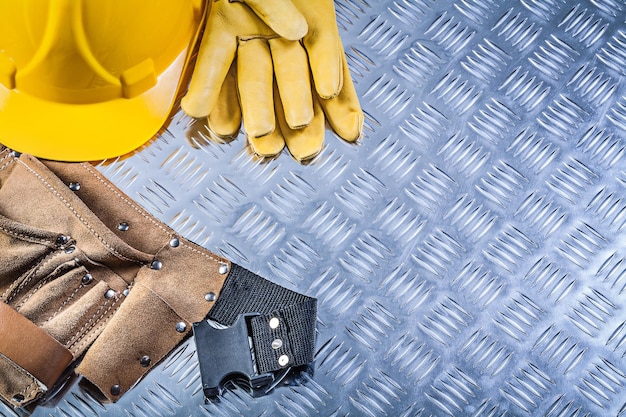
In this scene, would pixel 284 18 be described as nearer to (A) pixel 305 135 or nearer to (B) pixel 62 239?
(A) pixel 305 135

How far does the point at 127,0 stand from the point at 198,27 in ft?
0.99

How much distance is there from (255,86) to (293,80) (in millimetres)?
88

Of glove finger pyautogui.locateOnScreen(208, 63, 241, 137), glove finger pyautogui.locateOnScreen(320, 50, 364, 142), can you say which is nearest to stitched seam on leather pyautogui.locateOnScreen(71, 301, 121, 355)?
glove finger pyautogui.locateOnScreen(208, 63, 241, 137)

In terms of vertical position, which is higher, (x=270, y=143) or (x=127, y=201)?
(x=270, y=143)

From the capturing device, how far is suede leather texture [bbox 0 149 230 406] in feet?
4.96

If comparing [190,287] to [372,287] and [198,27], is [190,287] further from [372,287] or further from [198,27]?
[198,27]

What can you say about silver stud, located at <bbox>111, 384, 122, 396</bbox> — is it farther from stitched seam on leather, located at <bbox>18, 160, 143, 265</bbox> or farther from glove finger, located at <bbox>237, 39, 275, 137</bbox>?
glove finger, located at <bbox>237, 39, 275, 137</bbox>

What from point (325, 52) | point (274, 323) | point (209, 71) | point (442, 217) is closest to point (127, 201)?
point (209, 71)

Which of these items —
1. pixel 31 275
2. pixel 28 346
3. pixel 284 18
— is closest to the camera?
pixel 28 346

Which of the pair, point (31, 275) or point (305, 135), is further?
point (305, 135)

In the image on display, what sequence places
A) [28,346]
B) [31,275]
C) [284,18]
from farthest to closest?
1. [284,18]
2. [31,275]
3. [28,346]

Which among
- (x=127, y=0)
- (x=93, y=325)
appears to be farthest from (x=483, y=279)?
(x=127, y=0)

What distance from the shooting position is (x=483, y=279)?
1.66m

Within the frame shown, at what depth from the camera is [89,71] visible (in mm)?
1548
